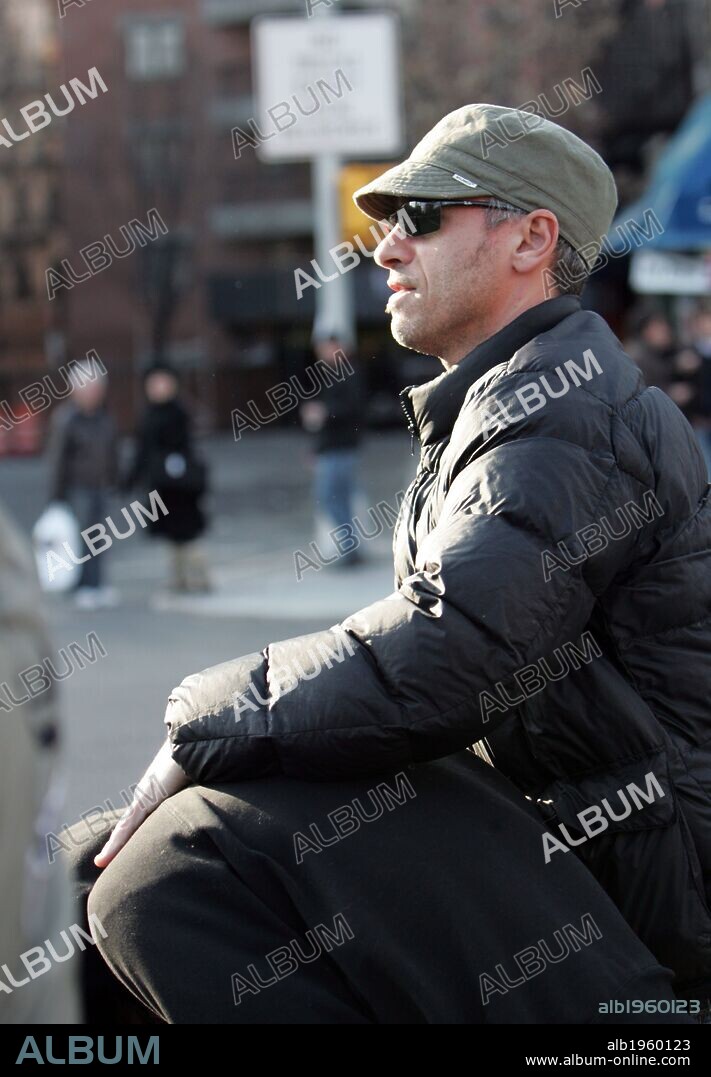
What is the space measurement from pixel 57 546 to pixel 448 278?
28.6ft

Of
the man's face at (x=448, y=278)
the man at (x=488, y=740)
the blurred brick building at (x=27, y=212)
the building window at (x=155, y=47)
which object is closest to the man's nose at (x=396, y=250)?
the man's face at (x=448, y=278)

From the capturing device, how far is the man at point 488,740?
5.91 ft

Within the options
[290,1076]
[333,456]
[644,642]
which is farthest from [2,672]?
[333,456]

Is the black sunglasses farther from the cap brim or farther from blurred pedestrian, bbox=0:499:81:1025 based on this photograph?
blurred pedestrian, bbox=0:499:81:1025

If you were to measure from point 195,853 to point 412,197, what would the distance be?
1.05 meters

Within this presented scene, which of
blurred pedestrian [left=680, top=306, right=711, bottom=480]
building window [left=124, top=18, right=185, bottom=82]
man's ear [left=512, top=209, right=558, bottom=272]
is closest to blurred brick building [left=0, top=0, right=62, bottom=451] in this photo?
building window [left=124, top=18, right=185, bottom=82]

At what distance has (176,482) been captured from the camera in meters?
11.8

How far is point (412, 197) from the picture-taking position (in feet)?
7.27

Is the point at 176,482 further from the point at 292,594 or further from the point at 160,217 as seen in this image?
the point at 160,217

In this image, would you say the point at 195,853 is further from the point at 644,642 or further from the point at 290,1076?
the point at 644,642

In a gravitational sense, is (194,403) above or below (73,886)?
below

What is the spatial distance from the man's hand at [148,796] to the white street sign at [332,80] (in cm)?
974

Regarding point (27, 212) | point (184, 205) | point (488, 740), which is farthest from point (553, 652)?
point (27, 212)

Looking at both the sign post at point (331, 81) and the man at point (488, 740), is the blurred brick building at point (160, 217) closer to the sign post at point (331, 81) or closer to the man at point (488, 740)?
the sign post at point (331, 81)
